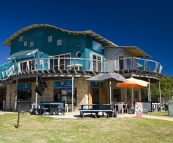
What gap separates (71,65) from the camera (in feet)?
61.2

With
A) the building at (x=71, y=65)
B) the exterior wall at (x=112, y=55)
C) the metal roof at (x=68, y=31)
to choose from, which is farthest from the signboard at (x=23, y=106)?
the metal roof at (x=68, y=31)

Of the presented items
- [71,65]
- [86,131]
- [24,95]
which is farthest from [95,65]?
[86,131]

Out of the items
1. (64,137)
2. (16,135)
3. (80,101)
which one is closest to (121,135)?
(64,137)

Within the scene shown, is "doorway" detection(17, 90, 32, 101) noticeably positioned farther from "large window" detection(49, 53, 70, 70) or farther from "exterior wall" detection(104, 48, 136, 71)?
"exterior wall" detection(104, 48, 136, 71)

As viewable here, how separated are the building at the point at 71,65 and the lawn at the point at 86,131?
23.5ft

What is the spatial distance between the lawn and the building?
7.16m

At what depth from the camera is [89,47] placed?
66.3ft

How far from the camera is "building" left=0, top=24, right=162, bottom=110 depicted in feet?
58.7

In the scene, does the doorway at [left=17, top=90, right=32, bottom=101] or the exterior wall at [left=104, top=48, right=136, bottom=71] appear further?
the doorway at [left=17, top=90, right=32, bottom=101]

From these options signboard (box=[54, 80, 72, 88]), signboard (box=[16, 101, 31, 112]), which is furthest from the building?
signboard (box=[16, 101, 31, 112])

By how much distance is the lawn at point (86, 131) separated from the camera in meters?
7.38

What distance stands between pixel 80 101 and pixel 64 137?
10576 millimetres

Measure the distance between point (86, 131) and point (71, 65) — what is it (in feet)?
34.6

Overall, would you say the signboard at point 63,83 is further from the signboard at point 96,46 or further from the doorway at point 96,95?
the signboard at point 96,46
